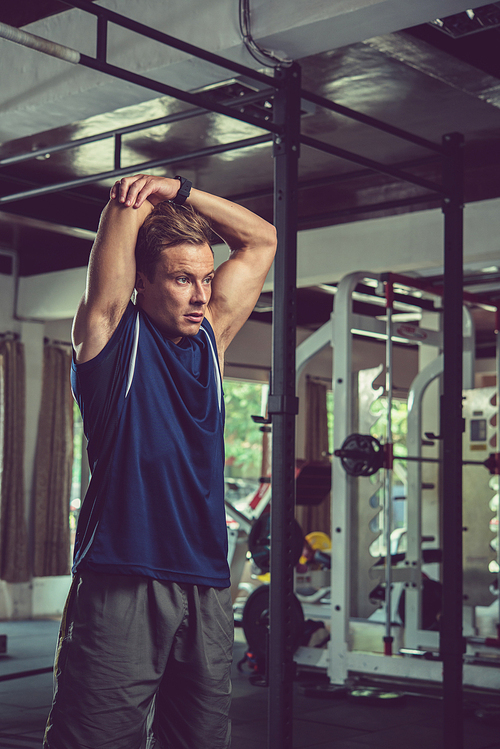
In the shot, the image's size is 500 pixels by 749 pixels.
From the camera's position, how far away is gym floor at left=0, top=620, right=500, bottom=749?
3645 millimetres

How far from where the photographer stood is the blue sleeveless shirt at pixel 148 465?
Answer: 55.5 inches

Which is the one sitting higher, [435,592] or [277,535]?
[277,535]

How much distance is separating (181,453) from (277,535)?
104 centimetres

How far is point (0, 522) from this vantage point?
704 cm

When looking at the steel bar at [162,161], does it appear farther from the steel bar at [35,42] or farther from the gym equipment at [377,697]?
the gym equipment at [377,697]

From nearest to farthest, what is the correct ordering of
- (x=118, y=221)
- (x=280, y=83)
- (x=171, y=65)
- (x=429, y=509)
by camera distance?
(x=118, y=221), (x=280, y=83), (x=171, y=65), (x=429, y=509)

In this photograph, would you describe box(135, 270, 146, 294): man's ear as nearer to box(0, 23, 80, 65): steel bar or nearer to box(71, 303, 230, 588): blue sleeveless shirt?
box(71, 303, 230, 588): blue sleeveless shirt

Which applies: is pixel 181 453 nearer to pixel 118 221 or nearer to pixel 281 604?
pixel 118 221

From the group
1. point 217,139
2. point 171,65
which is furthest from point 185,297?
point 217,139

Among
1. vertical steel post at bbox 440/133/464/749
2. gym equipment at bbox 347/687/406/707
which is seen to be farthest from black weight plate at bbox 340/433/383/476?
vertical steel post at bbox 440/133/464/749

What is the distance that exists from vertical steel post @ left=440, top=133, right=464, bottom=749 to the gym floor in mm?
202

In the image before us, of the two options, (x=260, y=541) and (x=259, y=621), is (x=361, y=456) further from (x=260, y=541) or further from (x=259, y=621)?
(x=259, y=621)

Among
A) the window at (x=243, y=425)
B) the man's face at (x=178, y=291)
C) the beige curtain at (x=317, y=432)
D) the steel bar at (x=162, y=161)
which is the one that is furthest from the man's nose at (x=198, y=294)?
the window at (x=243, y=425)

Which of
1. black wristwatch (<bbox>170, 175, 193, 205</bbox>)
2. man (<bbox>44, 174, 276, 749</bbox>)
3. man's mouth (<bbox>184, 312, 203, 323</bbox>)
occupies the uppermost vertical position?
black wristwatch (<bbox>170, 175, 193, 205</bbox>)
